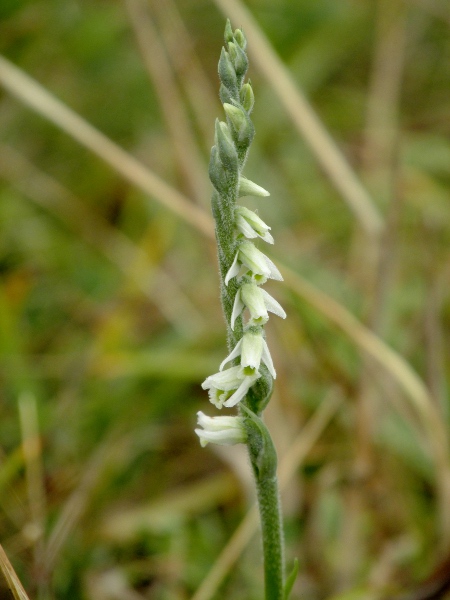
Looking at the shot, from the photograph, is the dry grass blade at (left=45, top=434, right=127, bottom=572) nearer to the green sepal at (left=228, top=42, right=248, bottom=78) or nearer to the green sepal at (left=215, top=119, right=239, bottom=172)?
the green sepal at (left=215, top=119, right=239, bottom=172)

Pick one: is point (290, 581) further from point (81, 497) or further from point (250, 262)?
point (81, 497)

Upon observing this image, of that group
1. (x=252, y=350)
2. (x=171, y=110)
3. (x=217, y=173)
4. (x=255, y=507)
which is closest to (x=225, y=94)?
(x=217, y=173)

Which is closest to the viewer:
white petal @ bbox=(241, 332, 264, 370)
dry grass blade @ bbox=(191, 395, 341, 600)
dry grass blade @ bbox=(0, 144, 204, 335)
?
white petal @ bbox=(241, 332, 264, 370)

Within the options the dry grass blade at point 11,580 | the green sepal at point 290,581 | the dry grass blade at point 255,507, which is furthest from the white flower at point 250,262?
the dry grass blade at point 255,507

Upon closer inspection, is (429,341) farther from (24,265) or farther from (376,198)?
(24,265)

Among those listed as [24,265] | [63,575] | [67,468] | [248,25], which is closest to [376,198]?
[248,25]

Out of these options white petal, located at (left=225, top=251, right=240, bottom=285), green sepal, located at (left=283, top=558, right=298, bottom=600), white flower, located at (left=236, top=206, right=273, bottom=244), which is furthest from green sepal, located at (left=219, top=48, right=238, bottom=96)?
green sepal, located at (left=283, top=558, right=298, bottom=600)
